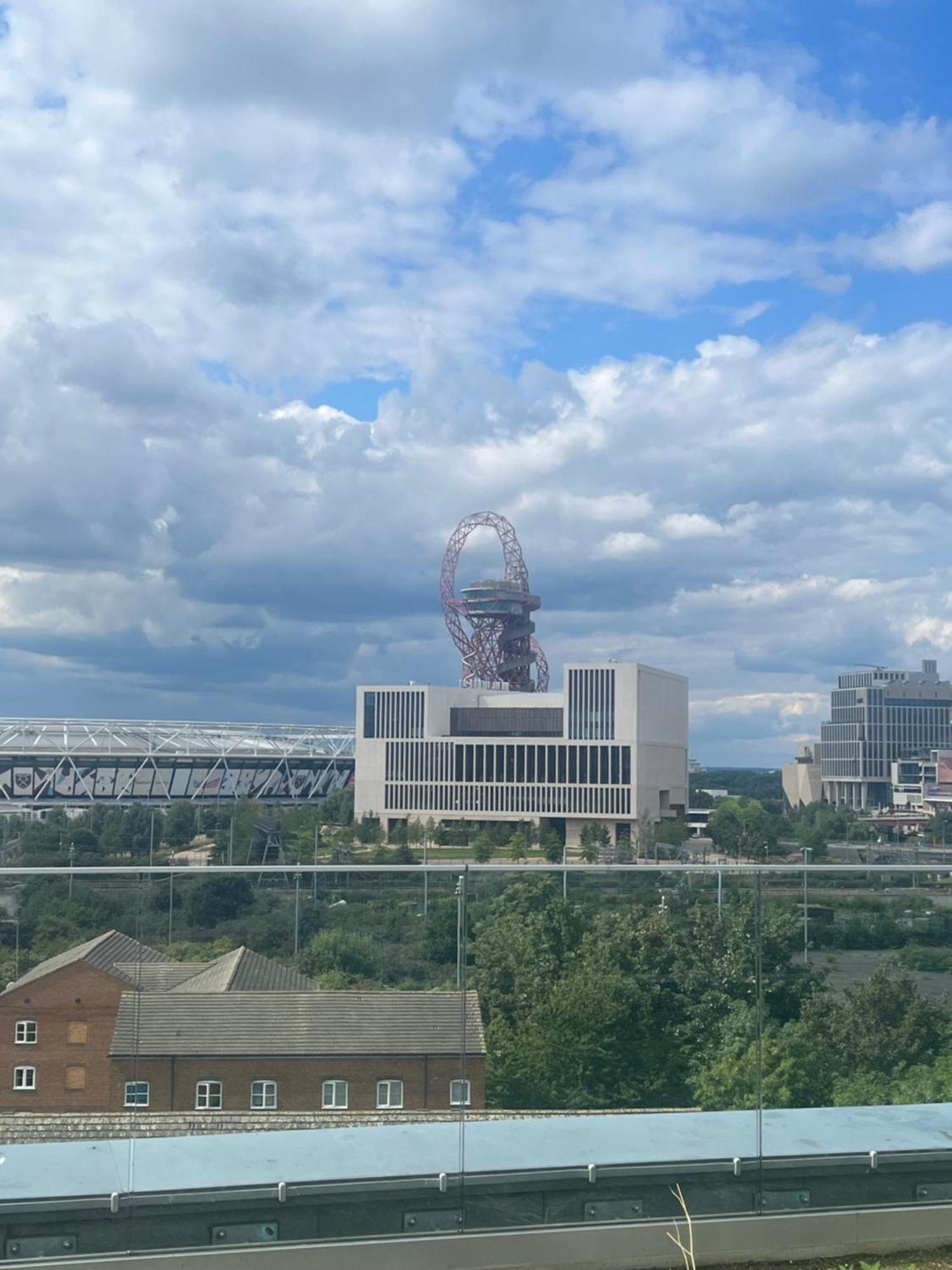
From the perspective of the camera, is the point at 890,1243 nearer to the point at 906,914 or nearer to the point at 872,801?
the point at 906,914

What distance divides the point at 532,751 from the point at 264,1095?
3419 inches

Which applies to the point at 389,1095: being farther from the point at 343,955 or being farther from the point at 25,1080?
the point at 25,1080

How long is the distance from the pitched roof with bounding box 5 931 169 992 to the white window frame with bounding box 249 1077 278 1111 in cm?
68

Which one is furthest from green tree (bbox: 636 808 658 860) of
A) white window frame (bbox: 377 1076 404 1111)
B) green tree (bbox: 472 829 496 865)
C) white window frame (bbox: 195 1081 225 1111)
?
white window frame (bbox: 195 1081 225 1111)

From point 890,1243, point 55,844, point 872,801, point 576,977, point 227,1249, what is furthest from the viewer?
point 872,801

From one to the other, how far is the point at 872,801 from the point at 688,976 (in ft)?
462

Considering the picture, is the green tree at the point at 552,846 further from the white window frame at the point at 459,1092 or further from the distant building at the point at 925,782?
the white window frame at the point at 459,1092

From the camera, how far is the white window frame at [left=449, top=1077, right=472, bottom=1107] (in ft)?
17.8

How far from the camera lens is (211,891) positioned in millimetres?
5355

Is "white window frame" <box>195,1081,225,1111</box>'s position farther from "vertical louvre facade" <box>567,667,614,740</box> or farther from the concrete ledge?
"vertical louvre facade" <box>567,667,614,740</box>

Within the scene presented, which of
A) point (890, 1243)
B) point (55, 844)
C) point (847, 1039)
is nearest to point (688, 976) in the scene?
point (847, 1039)

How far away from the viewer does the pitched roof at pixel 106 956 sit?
5.25 meters

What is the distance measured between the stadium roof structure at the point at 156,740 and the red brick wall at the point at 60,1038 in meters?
97.8

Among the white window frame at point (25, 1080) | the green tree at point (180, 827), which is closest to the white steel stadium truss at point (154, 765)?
the green tree at point (180, 827)
